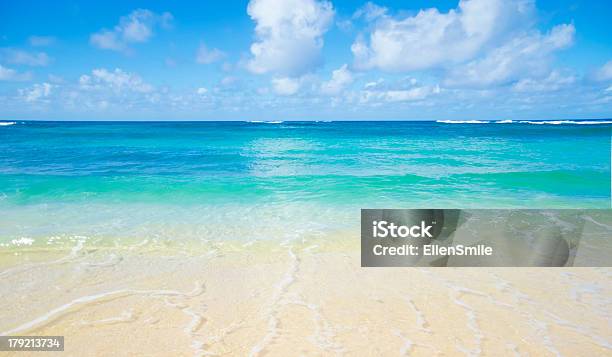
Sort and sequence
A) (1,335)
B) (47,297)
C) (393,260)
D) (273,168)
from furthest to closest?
(273,168) < (393,260) < (47,297) < (1,335)

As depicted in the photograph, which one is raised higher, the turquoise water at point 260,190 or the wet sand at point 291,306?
the turquoise water at point 260,190

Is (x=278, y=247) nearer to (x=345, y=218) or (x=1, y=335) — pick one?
(x=345, y=218)

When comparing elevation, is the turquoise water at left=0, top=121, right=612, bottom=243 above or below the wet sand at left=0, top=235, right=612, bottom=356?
above

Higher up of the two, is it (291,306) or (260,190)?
(260,190)

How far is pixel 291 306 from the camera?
14.4 ft

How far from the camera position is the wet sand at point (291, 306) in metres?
3.64

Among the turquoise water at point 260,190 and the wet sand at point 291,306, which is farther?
the turquoise water at point 260,190

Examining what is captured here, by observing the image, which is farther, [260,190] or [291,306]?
[260,190]

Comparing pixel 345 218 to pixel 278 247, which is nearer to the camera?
pixel 278 247

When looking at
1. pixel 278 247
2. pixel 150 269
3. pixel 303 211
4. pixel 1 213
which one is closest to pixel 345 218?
pixel 303 211

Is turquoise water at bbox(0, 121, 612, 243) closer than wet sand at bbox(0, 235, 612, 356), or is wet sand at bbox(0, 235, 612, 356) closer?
wet sand at bbox(0, 235, 612, 356)

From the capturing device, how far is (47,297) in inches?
179

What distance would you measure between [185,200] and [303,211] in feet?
12.3

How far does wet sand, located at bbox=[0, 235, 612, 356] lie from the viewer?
3.64m
